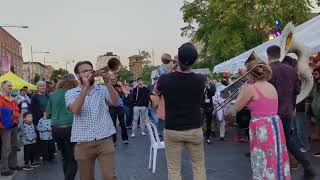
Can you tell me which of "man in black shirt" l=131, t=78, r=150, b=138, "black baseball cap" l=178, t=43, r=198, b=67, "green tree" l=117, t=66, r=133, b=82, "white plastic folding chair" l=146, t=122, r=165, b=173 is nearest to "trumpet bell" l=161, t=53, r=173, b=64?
"green tree" l=117, t=66, r=133, b=82

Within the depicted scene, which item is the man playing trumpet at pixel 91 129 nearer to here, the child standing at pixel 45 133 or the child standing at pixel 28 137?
the child standing at pixel 28 137

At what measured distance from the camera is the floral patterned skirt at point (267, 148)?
5.97m

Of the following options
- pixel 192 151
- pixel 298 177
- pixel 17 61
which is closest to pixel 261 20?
pixel 298 177

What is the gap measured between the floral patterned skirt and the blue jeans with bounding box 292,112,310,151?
3.99 meters

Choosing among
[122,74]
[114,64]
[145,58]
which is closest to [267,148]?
[114,64]

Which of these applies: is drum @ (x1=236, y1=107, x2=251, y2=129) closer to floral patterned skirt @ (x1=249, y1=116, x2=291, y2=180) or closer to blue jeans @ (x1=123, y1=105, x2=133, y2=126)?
floral patterned skirt @ (x1=249, y1=116, x2=291, y2=180)

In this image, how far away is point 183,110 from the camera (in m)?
5.36

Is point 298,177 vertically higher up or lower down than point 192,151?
lower down

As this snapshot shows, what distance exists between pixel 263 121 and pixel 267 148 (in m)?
0.33

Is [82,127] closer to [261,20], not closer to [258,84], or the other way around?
[258,84]

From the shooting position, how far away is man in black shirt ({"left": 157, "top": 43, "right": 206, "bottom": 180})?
17.5 feet

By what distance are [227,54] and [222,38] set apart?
130 cm

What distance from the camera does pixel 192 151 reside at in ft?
18.0

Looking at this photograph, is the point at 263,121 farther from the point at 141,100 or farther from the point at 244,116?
the point at 141,100
